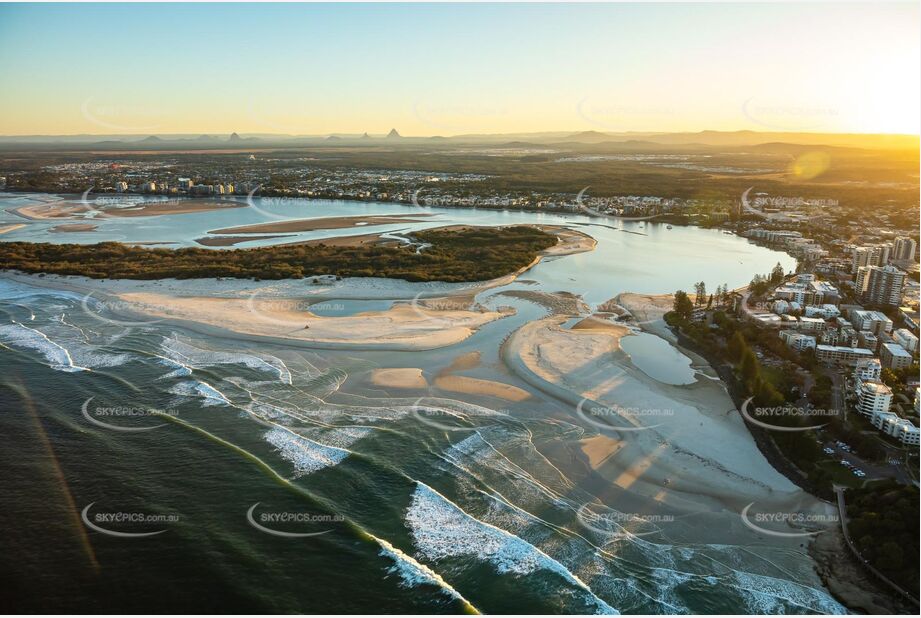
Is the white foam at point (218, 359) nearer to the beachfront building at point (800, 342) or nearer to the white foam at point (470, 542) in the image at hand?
the white foam at point (470, 542)

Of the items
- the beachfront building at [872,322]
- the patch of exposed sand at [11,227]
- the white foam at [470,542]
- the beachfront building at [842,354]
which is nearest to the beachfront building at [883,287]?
the beachfront building at [872,322]

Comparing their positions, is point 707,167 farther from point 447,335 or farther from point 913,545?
point 913,545

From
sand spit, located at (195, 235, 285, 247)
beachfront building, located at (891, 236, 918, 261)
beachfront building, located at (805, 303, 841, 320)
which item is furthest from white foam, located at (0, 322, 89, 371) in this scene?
beachfront building, located at (891, 236, 918, 261)

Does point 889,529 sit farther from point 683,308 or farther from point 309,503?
point 683,308

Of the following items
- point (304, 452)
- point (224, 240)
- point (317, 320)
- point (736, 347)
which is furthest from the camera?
point (224, 240)

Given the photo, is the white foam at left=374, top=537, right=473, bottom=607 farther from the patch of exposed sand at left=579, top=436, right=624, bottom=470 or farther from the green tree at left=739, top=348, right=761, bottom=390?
the green tree at left=739, top=348, right=761, bottom=390

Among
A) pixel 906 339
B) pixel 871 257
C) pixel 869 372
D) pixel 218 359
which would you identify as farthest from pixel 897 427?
pixel 871 257

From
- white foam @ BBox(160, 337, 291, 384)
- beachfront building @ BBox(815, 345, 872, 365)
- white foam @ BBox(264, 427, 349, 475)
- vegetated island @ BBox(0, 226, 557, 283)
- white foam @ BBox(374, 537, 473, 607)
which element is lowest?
white foam @ BBox(374, 537, 473, 607)
